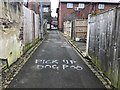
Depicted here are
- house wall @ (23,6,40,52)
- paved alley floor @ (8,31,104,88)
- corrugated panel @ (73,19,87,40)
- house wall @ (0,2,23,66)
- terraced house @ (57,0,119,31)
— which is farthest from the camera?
terraced house @ (57,0,119,31)

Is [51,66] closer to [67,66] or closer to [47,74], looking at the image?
[67,66]

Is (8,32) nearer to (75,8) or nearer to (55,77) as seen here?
(55,77)

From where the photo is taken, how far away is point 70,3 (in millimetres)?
53562

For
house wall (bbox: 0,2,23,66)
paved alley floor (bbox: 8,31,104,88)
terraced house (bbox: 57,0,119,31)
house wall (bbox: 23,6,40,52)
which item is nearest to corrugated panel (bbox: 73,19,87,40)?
house wall (bbox: 23,6,40,52)

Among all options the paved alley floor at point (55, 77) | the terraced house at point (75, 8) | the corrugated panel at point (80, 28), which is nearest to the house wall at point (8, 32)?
the paved alley floor at point (55, 77)

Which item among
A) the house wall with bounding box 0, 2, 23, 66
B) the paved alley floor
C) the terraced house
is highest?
the terraced house

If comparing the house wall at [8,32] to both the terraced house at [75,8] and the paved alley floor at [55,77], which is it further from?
the terraced house at [75,8]

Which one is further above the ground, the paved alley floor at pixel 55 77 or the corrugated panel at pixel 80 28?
the corrugated panel at pixel 80 28

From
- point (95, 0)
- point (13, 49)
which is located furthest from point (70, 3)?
point (13, 49)

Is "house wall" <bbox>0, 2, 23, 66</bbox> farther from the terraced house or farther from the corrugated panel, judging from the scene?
the terraced house

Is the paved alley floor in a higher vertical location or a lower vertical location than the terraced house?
lower

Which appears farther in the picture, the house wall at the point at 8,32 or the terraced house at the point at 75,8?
the terraced house at the point at 75,8

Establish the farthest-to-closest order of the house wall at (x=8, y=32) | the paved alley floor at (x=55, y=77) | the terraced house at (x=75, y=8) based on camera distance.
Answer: the terraced house at (x=75, y=8)
the house wall at (x=8, y=32)
the paved alley floor at (x=55, y=77)

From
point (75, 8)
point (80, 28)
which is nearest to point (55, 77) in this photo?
point (80, 28)
